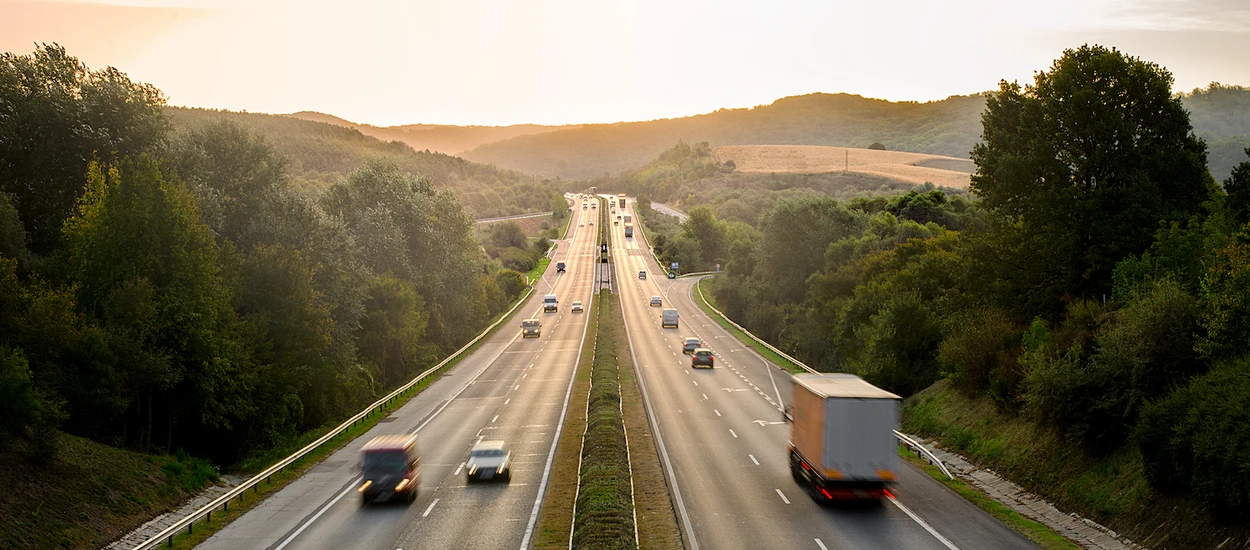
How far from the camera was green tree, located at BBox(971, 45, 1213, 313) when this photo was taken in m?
34.4

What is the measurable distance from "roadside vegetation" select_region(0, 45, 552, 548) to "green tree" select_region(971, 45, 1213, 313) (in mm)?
36439

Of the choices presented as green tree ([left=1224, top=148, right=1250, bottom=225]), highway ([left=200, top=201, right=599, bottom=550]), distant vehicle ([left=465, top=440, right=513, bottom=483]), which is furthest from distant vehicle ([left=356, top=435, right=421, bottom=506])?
green tree ([left=1224, top=148, right=1250, bottom=225])

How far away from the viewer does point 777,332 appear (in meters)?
84.0

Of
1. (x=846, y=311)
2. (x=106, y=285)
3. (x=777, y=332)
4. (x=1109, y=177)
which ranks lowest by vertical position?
(x=777, y=332)

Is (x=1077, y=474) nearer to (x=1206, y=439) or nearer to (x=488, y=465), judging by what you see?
(x=1206, y=439)

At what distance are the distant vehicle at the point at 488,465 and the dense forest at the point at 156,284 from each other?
12801mm

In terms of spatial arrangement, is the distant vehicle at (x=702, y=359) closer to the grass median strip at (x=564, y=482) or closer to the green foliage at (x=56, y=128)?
the grass median strip at (x=564, y=482)

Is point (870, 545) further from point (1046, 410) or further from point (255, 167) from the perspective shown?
point (255, 167)

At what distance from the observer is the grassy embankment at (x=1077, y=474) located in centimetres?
2053

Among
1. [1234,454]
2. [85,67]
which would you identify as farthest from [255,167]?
[1234,454]

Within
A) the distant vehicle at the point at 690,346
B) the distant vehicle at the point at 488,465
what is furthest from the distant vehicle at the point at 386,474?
the distant vehicle at the point at 690,346

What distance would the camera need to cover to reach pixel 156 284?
36469 mm

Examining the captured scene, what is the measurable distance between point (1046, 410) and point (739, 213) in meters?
162

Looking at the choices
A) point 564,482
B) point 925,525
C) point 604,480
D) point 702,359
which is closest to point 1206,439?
point 925,525
